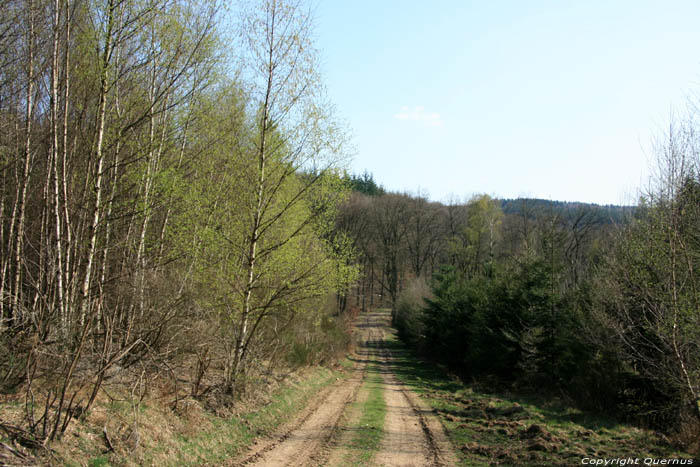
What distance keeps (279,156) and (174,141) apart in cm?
269

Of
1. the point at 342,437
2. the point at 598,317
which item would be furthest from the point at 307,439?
the point at 598,317

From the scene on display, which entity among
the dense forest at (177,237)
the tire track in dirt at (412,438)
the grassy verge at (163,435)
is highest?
the dense forest at (177,237)

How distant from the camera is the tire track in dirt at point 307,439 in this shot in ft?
25.4

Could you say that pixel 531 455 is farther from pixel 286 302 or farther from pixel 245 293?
pixel 245 293

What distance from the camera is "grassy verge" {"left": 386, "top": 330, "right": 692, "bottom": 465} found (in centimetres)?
854

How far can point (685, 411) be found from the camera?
11.4m

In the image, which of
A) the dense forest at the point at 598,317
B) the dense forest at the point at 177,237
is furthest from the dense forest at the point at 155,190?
the dense forest at the point at 598,317

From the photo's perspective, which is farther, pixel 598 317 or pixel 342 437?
pixel 598 317

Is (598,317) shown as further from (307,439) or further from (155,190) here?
(155,190)

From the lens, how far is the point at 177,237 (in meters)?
10.6

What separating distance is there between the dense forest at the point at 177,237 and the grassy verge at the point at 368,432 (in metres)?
3.19

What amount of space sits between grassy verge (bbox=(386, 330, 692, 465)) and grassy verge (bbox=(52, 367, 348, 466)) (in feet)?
14.5

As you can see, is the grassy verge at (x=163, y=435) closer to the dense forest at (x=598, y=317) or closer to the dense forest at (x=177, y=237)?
the dense forest at (x=177, y=237)

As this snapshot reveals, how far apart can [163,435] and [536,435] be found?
776 centimetres
